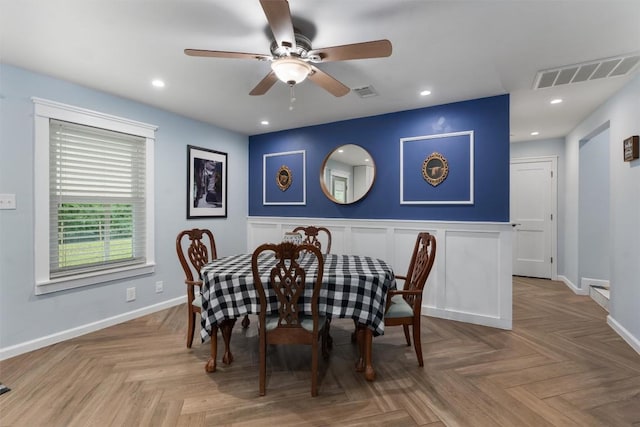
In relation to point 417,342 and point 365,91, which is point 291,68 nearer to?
point 365,91

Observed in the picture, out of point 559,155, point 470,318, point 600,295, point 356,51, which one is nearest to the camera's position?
point 356,51

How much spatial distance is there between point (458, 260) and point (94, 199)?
12.7ft

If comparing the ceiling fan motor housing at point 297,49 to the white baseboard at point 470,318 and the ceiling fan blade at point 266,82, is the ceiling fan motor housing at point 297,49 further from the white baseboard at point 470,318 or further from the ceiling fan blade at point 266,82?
the white baseboard at point 470,318

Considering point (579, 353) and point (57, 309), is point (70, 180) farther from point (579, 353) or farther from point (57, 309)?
point (579, 353)

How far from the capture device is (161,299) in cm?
360

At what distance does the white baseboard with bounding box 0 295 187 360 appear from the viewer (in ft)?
8.02

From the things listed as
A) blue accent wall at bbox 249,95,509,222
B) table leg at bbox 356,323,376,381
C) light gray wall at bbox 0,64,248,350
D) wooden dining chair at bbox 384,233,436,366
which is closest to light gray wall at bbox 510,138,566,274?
blue accent wall at bbox 249,95,509,222

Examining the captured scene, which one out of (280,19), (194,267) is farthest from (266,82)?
(194,267)

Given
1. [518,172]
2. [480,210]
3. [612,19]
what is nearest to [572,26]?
[612,19]

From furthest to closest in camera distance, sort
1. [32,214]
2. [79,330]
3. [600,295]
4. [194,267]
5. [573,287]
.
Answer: [573,287] → [600,295] → [79,330] → [194,267] → [32,214]

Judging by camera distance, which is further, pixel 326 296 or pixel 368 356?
pixel 368 356

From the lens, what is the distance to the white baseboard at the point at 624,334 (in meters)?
2.55

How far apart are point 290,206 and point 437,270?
2.22 meters

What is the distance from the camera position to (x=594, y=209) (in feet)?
13.4
